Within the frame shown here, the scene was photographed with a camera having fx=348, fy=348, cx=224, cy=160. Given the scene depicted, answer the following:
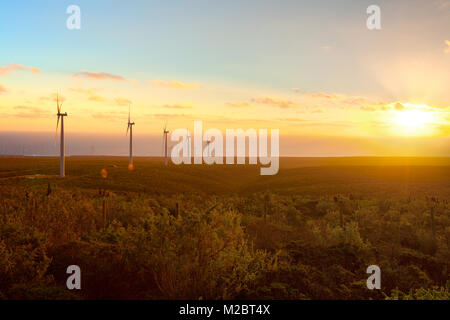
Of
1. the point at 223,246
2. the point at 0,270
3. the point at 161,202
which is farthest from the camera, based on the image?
the point at 161,202

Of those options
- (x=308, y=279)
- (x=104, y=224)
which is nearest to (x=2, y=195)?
(x=104, y=224)

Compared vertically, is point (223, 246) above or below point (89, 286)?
above

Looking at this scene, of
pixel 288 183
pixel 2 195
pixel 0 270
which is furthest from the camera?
pixel 288 183

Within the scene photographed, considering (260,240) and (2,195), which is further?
(2,195)

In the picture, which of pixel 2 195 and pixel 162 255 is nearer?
pixel 162 255
